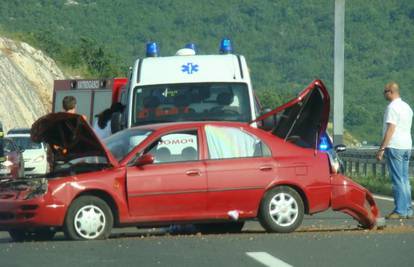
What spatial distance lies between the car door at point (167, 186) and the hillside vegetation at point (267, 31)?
286 feet

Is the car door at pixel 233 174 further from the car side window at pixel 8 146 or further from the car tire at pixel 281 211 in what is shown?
the car side window at pixel 8 146

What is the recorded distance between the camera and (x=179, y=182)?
588 inches

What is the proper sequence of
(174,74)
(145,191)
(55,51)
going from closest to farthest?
(145,191), (174,74), (55,51)

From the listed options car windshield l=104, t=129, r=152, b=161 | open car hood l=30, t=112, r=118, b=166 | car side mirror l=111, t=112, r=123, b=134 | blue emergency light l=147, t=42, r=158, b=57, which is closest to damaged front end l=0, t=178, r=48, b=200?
open car hood l=30, t=112, r=118, b=166

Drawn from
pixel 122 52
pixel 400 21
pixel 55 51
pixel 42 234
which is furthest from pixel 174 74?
pixel 400 21

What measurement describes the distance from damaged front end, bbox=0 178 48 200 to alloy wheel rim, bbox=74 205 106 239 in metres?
0.47

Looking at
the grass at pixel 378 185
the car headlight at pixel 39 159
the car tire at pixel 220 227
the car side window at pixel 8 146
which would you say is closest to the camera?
the car tire at pixel 220 227

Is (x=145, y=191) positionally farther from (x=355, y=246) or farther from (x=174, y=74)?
(x=174, y=74)

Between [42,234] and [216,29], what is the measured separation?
366ft

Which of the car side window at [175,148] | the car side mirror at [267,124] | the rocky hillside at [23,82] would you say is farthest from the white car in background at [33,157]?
the car side window at [175,148]

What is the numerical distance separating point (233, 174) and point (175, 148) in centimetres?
73

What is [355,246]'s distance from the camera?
43.8ft

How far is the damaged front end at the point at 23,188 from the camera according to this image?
14742 mm

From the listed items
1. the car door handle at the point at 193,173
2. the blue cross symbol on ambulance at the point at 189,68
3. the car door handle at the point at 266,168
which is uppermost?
the blue cross symbol on ambulance at the point at 189,68
